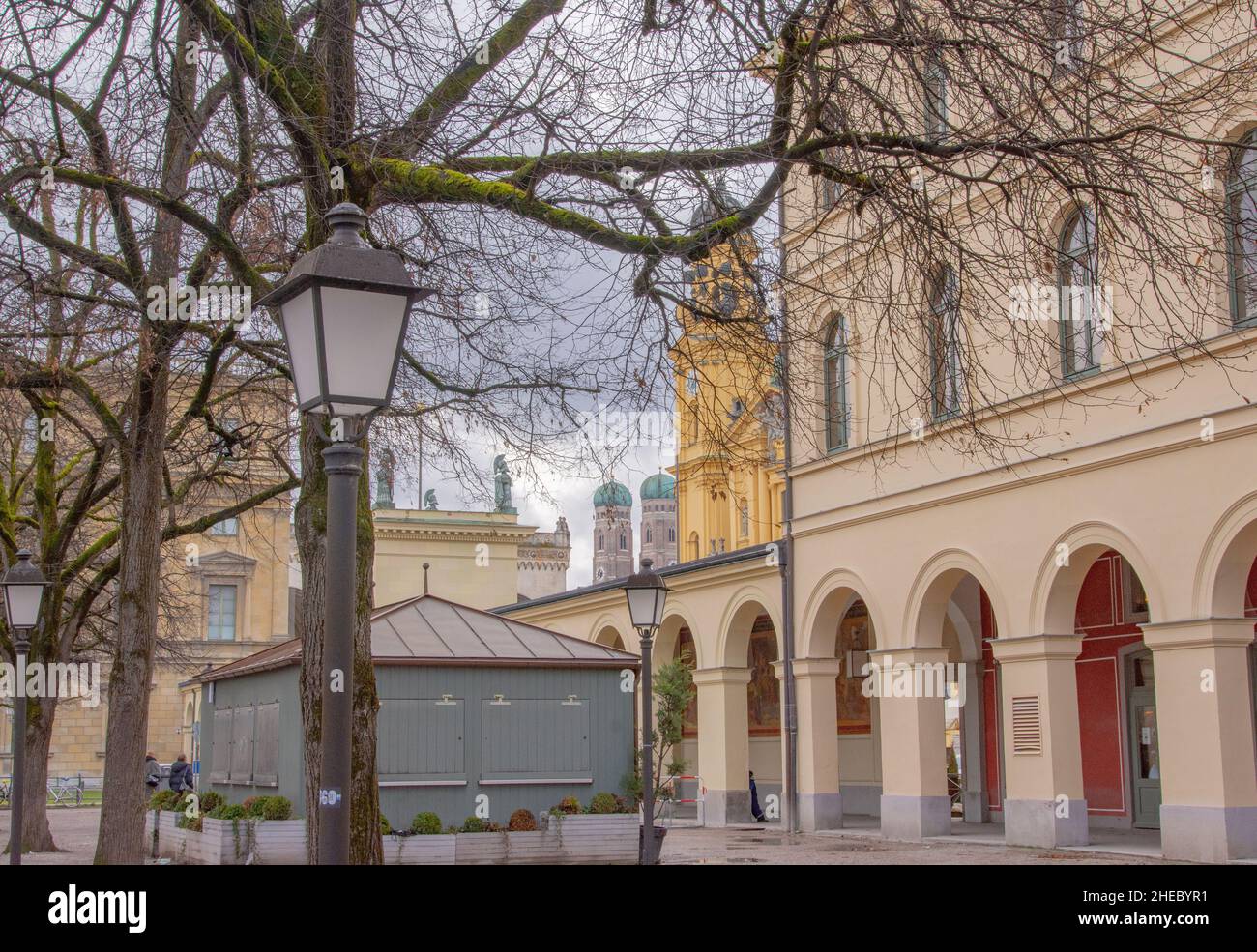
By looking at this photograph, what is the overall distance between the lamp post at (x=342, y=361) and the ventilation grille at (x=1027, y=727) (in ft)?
53.8

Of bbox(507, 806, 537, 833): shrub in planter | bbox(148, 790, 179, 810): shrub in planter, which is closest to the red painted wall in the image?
bbox(507, 806, 537, 833): shrub in planter

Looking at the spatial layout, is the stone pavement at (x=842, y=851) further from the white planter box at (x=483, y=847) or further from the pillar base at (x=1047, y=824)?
the white planter box at (x=483, y=847)

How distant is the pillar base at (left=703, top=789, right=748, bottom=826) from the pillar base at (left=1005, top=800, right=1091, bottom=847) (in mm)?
8829

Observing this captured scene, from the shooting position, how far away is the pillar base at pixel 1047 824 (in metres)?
19.5

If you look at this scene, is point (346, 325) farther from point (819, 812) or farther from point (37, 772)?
point (819, 812)

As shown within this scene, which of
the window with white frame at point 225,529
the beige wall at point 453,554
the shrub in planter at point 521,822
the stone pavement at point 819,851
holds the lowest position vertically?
the stone pavement at point 819,851

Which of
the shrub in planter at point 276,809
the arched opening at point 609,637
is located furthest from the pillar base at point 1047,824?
the arched opening at point 609,637

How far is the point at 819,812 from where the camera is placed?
25.0 meters

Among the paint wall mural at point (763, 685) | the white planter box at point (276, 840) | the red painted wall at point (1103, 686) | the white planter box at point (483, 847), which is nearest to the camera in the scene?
the white planter box at point (276, 840)

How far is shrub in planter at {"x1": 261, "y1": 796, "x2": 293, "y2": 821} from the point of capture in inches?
707

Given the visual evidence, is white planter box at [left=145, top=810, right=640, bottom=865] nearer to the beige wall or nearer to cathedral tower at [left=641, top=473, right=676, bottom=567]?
the beige wall

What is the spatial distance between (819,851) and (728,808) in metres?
6.76

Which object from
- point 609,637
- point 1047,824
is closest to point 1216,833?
point 1047,824

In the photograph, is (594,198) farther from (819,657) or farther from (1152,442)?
(819,657)
